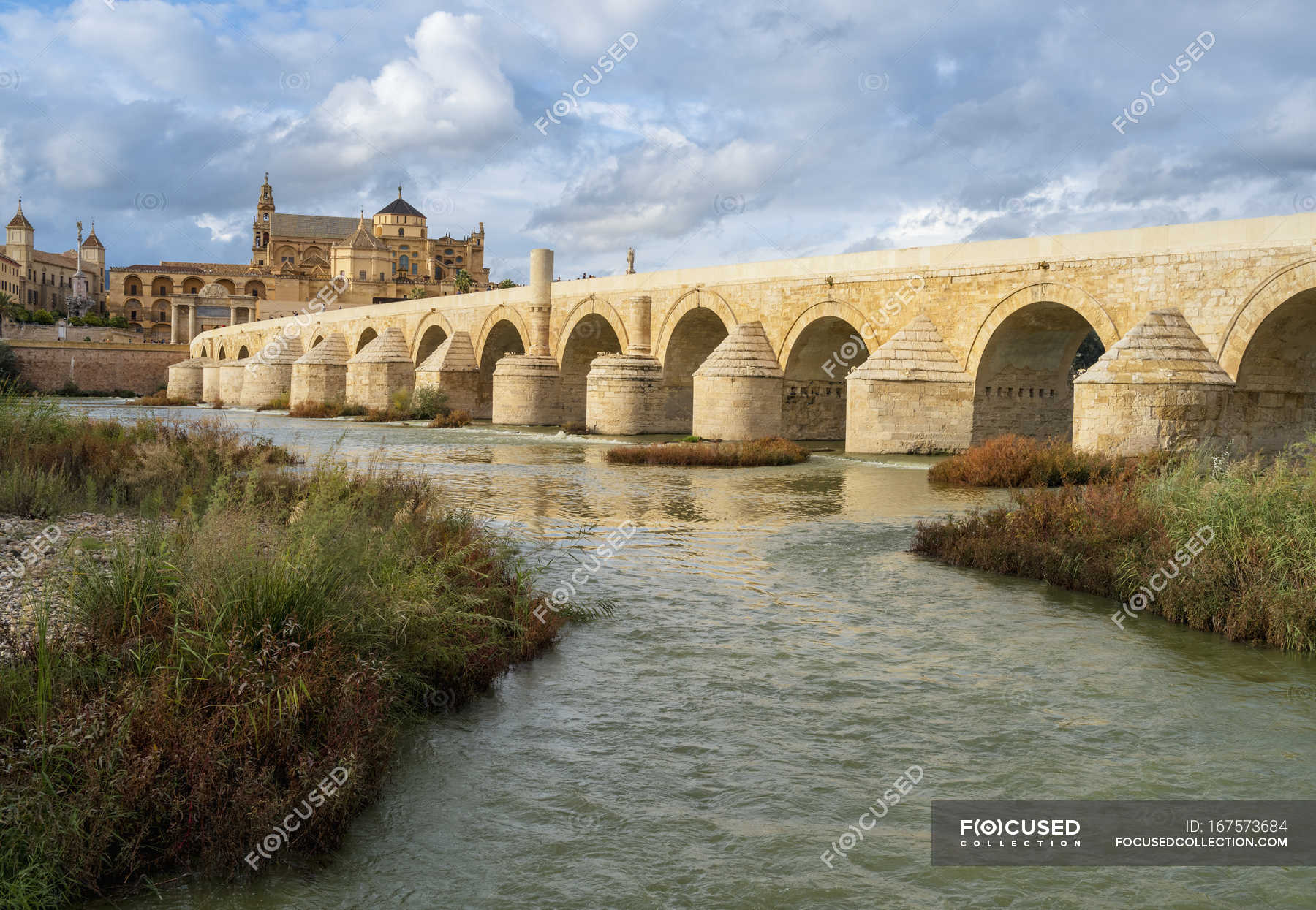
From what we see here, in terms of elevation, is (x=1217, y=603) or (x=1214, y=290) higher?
(x=1214, y=290)

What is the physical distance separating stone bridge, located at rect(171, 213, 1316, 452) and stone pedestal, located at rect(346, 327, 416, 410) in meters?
3.23

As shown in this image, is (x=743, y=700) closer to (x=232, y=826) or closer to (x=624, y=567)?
(x=232, y=826)

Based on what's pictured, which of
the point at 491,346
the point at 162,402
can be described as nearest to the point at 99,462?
the point at 491,346

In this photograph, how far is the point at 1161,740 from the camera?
4.66 m

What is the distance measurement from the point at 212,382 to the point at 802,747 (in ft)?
161

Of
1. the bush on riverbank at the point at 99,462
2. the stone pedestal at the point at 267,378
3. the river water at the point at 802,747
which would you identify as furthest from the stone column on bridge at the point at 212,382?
the river water at the point at 802,747

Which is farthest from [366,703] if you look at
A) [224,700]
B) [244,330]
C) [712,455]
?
[244,330]

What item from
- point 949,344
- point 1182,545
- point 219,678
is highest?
point 949,344

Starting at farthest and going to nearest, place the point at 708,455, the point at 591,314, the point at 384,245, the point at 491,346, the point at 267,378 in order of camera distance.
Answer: the point at 384,245
the point at 267,378
the point at 491,346
the point at 591,314
the point at 708,455

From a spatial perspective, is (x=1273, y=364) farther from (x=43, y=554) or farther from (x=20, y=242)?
(x=20, y=242)

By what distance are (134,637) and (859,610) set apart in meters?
4.40

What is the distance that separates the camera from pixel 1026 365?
19.6 m

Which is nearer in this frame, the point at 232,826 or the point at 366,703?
the point at 232,826

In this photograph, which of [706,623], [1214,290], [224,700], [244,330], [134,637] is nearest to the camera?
[224,700]
